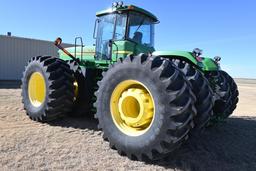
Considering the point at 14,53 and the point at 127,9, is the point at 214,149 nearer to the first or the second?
the point at 127,9

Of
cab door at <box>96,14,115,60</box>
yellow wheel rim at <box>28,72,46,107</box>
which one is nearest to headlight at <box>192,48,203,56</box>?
cab door at <box>96,14,115,60</box>

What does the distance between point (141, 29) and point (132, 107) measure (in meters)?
2.55

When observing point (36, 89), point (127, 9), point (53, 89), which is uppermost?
point (127, 9)

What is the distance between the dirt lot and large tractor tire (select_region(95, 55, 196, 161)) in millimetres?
297

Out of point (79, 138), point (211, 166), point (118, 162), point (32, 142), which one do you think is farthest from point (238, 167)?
point (32, 142)

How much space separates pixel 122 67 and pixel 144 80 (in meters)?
0.50

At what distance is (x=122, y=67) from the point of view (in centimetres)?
476

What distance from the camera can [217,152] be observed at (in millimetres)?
5215

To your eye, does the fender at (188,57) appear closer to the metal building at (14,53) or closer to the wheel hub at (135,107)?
the wheel hub at (135,107)

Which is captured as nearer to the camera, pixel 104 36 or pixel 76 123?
pixel 76 123

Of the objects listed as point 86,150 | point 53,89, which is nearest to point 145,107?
point 86,150

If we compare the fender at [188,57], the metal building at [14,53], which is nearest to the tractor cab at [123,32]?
the fender at [188,57]

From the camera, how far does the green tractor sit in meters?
4.13

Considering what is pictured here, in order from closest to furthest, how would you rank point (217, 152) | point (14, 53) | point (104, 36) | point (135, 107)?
1. point (135, 107)
2. point (217, 152)
3. point (104, 36)
4. point (14, 53)
